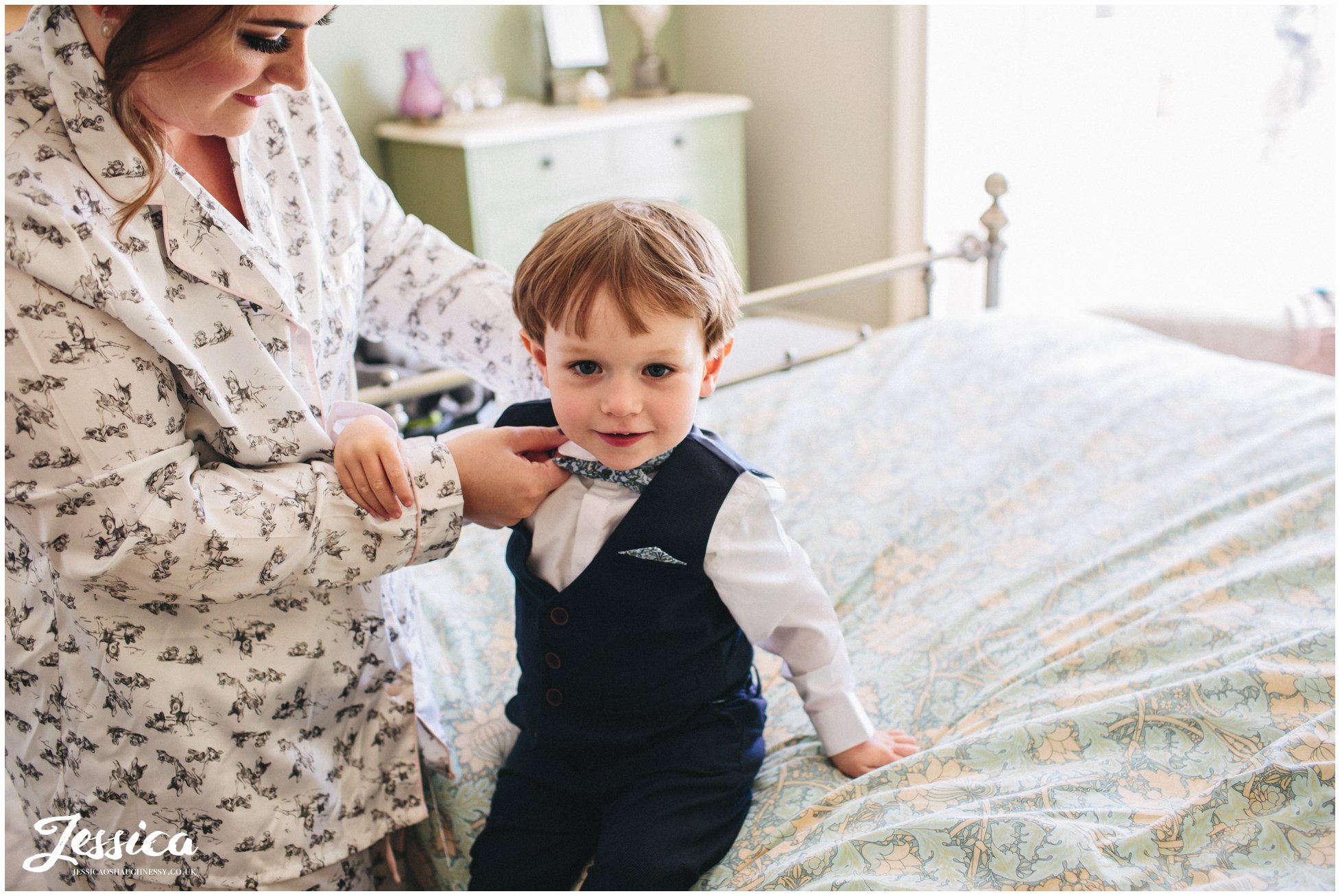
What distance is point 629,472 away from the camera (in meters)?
1.08

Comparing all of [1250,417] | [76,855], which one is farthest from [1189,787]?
[76,855]

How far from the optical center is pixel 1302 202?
287 centimetres

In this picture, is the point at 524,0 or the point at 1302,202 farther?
the point at 524,0

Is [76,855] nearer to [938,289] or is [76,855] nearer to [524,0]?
[938,289]

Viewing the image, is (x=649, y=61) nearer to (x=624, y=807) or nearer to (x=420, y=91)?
(x=420, y=91)

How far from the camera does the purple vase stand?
3645mm

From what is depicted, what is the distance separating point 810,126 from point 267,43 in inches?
142

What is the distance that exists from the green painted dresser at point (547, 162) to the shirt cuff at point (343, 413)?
2.43 m

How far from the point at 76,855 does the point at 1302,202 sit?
315cm

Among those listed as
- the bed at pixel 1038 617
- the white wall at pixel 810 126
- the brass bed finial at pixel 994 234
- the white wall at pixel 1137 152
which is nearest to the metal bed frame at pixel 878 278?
the brass bed finial at pixel 994 234

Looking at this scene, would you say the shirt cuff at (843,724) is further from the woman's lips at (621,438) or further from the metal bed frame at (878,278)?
the metal bed frame at (878,278)

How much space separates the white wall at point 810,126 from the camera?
3990 millimetres

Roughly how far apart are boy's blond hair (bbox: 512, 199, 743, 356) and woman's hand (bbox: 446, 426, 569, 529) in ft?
0.37

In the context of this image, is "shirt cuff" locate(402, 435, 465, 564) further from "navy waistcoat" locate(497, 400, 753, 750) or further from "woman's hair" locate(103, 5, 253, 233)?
"woman's hair" locate(103, 5, 253, 233)
